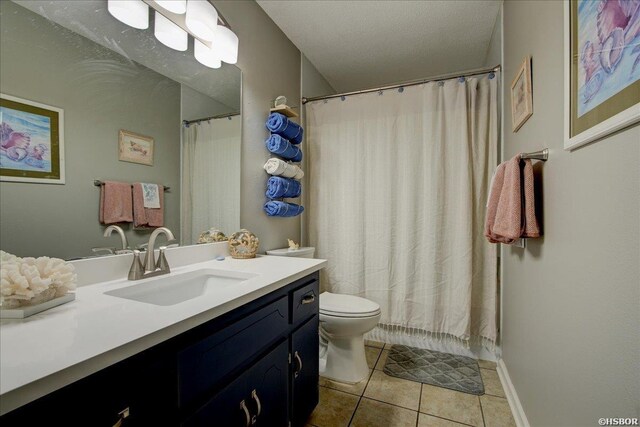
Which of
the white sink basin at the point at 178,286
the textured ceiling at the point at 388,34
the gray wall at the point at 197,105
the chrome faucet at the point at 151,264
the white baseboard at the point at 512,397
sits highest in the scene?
the textured ceiling at the point at 388,34

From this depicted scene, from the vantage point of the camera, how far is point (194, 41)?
146cm

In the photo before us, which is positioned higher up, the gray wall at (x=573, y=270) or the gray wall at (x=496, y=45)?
the gray wall at (x=496, y=45)

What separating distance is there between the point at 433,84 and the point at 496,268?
1.41m

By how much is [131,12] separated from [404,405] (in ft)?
7.65

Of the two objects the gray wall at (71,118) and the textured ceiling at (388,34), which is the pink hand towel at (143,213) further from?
the textured ceiling at (388,34)

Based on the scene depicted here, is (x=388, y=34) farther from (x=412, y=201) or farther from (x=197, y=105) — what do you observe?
(x=197, y=105)

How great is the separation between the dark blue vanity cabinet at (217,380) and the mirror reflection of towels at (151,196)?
2.21 feet

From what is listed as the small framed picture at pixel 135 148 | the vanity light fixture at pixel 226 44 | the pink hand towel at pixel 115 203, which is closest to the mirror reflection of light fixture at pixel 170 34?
the vanity light fixture at pixel 226 44

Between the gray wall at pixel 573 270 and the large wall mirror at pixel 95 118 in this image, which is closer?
the gray wall at pixel 573 270

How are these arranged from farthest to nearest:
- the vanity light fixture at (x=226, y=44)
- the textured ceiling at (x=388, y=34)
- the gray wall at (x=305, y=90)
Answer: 1. the gray wall at (x=305, y=90)
2. the textured ceiling at (x=388, y=34)
3. the vanity light fixture at (x=226, y=44)

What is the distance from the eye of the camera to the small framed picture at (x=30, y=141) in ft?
2.61

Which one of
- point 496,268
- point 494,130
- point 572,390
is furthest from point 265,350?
point 494,130

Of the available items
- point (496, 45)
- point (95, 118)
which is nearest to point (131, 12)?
point (95, 118)

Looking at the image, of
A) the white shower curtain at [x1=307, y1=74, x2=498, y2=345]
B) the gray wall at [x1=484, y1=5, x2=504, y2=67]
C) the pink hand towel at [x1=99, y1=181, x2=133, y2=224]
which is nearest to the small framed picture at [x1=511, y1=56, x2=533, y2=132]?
the white shower curtain at [x1=307, y1=74, x2=498, y2=345]
